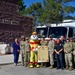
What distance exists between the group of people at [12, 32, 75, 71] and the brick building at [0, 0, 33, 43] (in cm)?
1065

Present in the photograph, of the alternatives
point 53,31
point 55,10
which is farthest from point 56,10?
point 53,31

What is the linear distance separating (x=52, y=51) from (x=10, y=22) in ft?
41.3

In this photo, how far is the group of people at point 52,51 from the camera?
40.8 feet

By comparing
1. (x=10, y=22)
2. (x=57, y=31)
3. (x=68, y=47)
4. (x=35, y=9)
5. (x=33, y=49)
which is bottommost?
(x=33, y=49)

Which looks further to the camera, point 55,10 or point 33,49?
point 55,10

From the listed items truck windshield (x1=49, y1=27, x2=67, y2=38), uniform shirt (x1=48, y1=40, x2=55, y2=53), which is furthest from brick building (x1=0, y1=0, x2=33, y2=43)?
uniform shirt (x1=48, y1=40, x2=55, y2=53)

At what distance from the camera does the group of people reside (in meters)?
12.4

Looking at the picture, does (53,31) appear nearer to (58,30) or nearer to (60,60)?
(58,30)

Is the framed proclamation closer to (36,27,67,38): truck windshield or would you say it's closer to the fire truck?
the fire truck

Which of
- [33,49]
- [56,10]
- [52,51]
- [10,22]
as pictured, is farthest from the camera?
[56,10]

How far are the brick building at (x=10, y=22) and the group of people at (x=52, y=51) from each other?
34.9ft

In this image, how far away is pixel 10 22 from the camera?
81.0 feet

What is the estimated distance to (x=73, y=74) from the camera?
11078mm

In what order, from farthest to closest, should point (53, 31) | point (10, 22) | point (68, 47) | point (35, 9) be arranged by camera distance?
point (35, 9) < point (10, 22) < point (53, 31) < point (68, 47)
